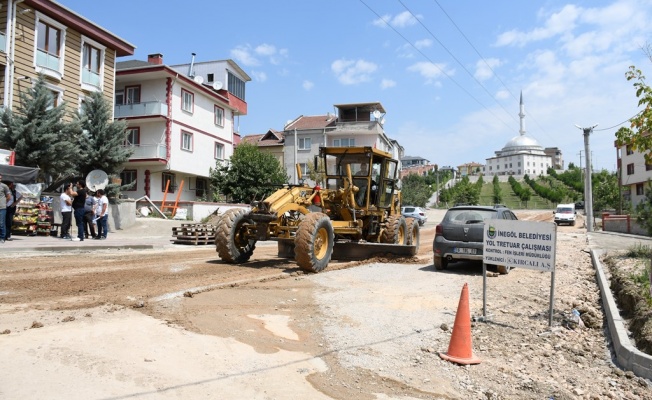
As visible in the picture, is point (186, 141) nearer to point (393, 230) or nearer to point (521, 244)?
point (393, 230)

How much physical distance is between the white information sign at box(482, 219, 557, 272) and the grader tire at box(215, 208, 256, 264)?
5.54 m

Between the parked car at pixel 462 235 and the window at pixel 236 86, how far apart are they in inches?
1340

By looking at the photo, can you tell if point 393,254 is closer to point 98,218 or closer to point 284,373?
point 284,373

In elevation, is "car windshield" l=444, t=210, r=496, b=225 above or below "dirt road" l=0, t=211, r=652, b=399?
above

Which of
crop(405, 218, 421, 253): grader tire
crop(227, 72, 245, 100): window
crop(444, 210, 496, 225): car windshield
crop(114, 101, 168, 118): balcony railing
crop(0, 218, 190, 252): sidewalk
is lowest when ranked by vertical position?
crop(0, 218, 190, 252): sidewalk

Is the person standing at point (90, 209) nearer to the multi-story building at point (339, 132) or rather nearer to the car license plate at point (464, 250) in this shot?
the car license plate at point (464, 250)

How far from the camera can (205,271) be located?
10.5m

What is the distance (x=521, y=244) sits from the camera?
25.1 feet

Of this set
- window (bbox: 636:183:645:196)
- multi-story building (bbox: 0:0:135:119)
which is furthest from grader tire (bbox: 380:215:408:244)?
window (bbox: 636:183:645:196)

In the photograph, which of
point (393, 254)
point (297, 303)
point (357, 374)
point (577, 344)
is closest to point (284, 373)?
point (357, 374)

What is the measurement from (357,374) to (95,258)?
382 inches

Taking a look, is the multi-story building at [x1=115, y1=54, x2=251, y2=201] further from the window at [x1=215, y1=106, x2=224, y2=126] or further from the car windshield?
the car windshield

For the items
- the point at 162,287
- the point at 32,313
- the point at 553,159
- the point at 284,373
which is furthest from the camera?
the point at 553,159

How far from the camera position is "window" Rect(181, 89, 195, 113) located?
35.1 m
